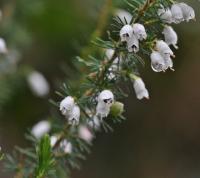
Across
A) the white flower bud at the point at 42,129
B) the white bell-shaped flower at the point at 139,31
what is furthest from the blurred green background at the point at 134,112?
the white bell-shaped flower at the point at 139,31

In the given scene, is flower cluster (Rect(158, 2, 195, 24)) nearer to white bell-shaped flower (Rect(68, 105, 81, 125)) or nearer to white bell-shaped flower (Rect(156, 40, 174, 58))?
white bell-shaped flower (Rect(156, 40, 174, 58))

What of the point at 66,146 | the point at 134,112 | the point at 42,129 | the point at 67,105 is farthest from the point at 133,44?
the point at 134,112

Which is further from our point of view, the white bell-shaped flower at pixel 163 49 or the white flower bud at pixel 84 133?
the white flower bud at pixel 84 133

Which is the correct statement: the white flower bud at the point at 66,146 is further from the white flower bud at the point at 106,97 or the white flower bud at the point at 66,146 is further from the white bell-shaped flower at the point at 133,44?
the white bell-shaped flower at the point at 133,44

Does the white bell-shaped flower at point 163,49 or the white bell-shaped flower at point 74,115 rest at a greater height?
the white bell-shaped flower at point 163,49

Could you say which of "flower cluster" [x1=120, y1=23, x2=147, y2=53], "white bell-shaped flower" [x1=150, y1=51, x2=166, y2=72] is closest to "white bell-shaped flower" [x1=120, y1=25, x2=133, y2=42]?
"flower cluster" [x1=120, y1=23, x2=147, y2=53]

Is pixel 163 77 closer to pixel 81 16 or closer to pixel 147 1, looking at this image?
pixel 81 16

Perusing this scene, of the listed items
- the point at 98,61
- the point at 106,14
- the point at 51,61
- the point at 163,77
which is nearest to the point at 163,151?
the point at 163,77
